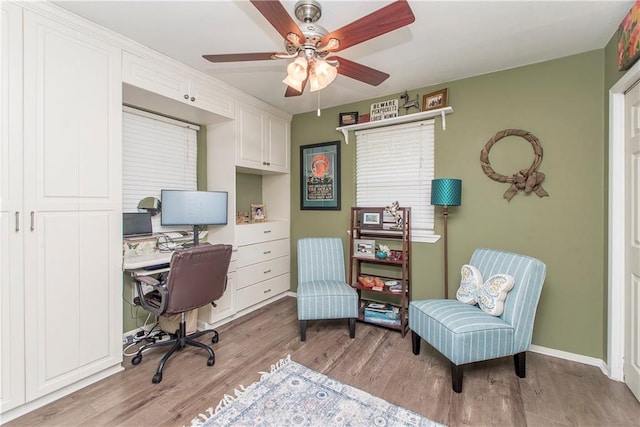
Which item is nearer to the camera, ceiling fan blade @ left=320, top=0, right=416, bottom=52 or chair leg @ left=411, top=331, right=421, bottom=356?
ceiling fan blade @ left=320, top=0, right=416, bottom=52

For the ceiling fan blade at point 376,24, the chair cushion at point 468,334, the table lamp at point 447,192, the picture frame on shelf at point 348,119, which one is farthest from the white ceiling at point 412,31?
the chair cushion at point 468,334

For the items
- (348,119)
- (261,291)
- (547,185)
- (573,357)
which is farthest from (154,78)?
(573,357)

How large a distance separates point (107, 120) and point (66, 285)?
1.16 meters

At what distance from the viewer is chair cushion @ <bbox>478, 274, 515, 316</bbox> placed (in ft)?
6.35

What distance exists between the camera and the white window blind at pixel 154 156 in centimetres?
255

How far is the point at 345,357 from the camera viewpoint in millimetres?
2254

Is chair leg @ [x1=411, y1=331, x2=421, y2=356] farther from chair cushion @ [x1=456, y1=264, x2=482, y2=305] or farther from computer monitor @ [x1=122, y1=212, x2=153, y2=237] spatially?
computer monitor @ [x1=122, y1=212, x2=153, y2=237]

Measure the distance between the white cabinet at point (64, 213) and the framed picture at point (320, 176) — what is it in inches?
80.7

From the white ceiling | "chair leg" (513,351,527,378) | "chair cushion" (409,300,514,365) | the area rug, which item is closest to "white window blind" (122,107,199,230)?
the white ceiling

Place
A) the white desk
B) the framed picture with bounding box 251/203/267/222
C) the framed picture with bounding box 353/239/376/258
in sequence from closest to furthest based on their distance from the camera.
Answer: the white desk → the framed picture with bounding box 353/239/376/258 → the framed picture with bounding box 251/203/267/222

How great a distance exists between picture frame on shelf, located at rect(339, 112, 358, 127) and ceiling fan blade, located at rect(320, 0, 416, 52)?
1.75 m

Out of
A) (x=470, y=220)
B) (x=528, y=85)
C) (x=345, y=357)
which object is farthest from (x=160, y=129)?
(x=528, y=85)

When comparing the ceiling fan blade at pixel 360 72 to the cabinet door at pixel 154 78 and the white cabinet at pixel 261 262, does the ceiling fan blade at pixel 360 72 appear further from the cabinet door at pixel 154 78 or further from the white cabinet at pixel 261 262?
the white cabinet at pixel 261 262

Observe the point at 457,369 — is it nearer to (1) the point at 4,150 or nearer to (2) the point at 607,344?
(2) the point at 607,344
